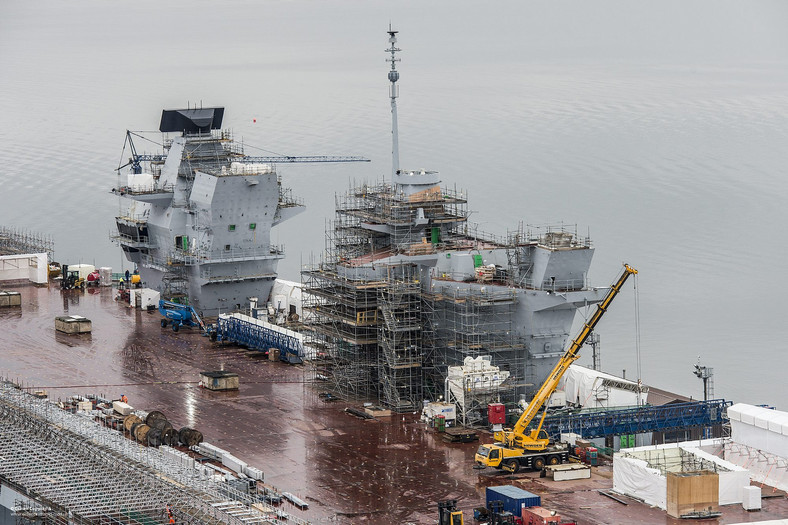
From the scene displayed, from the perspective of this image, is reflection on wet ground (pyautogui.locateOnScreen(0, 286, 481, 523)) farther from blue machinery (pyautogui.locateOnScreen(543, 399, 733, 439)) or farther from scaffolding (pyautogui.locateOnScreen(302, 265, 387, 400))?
blue machinery (pyautogui.locateOnScreen(543, 399, 733, 439))

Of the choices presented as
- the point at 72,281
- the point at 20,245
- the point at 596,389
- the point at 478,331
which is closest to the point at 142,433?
the point at 478,331

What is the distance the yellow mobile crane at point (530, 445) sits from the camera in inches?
1747

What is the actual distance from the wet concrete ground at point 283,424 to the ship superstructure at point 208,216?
3040 mm

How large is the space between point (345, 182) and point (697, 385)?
47528mm

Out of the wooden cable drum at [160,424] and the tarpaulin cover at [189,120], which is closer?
the wooden cable drum at [160,424]

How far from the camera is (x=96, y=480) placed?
4172 centimetres

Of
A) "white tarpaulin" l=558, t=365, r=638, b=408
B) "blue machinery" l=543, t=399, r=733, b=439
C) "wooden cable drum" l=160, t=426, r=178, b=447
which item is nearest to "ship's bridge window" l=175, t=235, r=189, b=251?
"wooden cable drum" l=160, t=426, r=178, b=447

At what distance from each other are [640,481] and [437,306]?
14.4 metres

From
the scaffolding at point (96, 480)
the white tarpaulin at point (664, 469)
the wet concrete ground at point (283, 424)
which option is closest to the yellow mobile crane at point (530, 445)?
the wet concrete ground at point (283, 424)

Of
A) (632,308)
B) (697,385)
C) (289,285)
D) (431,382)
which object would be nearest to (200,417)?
(431,382)

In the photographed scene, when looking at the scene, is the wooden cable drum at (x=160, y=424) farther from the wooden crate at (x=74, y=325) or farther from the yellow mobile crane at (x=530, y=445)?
the wooden crate at (x=74, y=325)

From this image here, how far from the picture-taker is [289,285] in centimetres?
7050

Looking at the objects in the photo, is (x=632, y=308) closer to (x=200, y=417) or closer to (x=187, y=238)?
(x=187, y=238)

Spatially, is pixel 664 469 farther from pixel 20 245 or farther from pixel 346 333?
pixel 20 245
